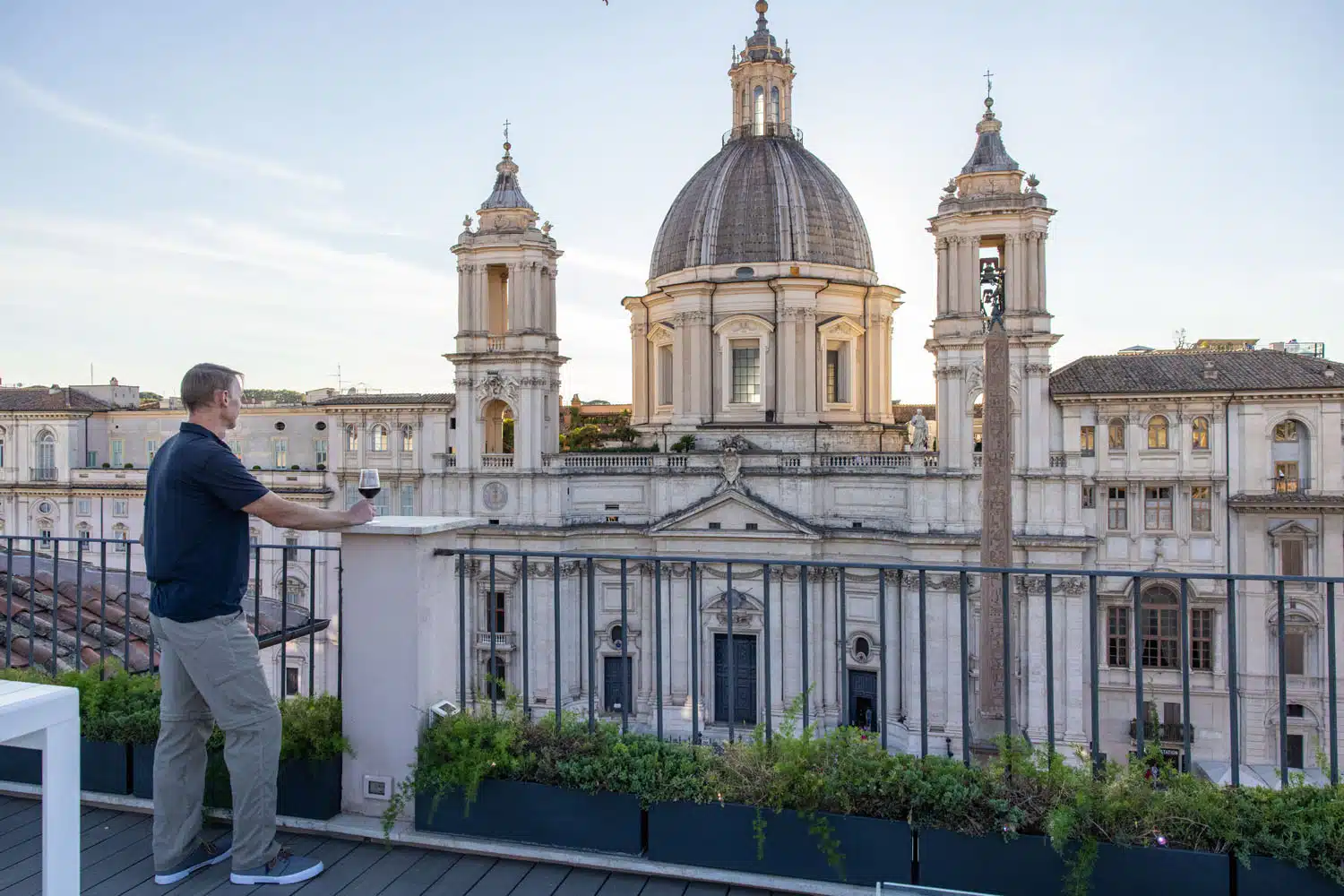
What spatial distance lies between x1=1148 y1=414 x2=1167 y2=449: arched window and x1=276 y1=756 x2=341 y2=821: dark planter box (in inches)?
1181

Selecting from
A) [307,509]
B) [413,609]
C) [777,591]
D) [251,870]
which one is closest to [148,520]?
[307,509]

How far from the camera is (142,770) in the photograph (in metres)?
4.98

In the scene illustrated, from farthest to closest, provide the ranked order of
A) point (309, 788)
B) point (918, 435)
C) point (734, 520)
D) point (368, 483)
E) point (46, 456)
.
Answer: point (46, 456) < point (918, 435) < point (734, 520) < point (309, 788) < point (368, 483)

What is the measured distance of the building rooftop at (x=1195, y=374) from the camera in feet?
94.2

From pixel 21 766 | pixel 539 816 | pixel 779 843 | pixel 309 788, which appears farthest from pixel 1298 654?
pixel 21 766

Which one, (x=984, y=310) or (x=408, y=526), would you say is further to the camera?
(x=984, y=310)

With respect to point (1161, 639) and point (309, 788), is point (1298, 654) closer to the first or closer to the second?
point (1161, 639)

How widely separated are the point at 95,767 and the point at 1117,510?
30205 mm

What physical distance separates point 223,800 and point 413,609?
1.32 m

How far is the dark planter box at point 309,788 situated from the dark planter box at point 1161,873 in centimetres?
355

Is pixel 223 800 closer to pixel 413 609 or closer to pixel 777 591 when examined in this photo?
pixel 413 609

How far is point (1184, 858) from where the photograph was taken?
3752mm

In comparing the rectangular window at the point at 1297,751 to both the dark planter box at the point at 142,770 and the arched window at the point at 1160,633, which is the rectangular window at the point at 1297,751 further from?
the dark planter box at the point at 142,770

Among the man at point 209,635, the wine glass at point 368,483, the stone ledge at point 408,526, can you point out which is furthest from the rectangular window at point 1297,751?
the man at point 209,635
